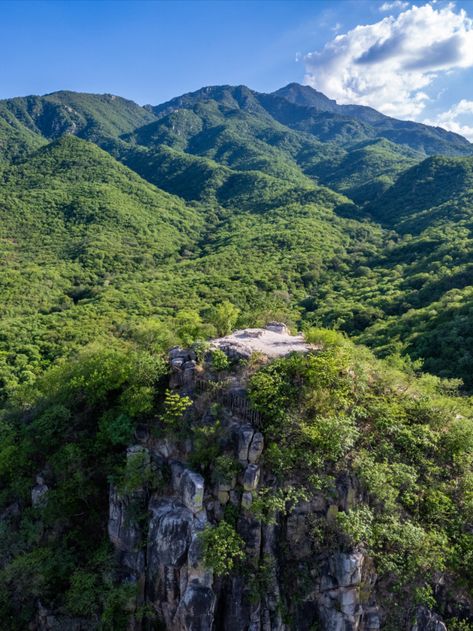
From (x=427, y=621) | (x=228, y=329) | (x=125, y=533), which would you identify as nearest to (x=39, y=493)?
(x=125, y=533)

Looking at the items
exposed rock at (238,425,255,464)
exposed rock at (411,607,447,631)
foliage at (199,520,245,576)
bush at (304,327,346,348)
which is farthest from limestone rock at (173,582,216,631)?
bush at (304,327,346,348)

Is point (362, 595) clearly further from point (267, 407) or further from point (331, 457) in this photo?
point (267, 407)

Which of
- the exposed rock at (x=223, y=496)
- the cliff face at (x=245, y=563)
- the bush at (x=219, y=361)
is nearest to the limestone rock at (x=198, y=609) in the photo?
the cliff face at (x=245, y=563)

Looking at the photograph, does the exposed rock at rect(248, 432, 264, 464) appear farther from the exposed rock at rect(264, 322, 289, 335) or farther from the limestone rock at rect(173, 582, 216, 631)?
the exposed rock at rect(264, 322, 289, 335)

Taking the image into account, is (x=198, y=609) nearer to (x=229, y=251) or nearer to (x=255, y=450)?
(x=255, y=450)

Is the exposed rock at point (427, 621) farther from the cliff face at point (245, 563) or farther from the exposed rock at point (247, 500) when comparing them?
the exposed rock at point (247, 500)

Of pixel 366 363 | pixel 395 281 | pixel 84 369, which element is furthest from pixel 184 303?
pixel 366 363
